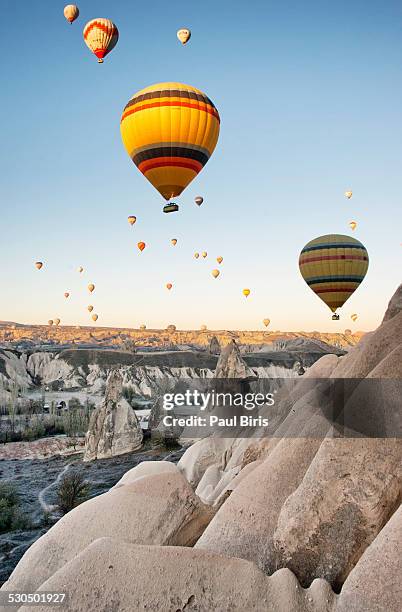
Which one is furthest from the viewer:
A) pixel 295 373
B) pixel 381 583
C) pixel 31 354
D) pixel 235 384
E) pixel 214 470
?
pixel 31 354

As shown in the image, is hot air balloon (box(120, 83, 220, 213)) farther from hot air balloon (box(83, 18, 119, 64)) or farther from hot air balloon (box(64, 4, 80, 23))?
hot air balloon (box(64, 4, 80, 23))

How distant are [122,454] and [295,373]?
42986 millimetres

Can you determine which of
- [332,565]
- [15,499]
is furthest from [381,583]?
[15,499]

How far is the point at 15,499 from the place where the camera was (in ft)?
86.8

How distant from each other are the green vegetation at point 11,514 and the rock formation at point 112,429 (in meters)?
9.27

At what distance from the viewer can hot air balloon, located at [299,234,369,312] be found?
29469mm

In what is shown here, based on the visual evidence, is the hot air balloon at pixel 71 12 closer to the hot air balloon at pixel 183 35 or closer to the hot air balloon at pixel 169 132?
the hot air balloon at pixel 183 35

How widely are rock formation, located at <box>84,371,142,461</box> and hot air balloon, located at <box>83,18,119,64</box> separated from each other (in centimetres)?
2063

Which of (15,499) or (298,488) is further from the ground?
(298,488)

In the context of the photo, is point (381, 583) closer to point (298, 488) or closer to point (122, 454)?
point (298, 488)

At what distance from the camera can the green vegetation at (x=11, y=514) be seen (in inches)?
879

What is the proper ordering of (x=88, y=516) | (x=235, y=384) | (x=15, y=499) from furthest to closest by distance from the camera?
(x=235, y=384) → (x=15, y=499) → (x=88, y=516)

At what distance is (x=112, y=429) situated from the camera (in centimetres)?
3697

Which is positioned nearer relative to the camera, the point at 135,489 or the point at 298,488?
the point at 298,488
